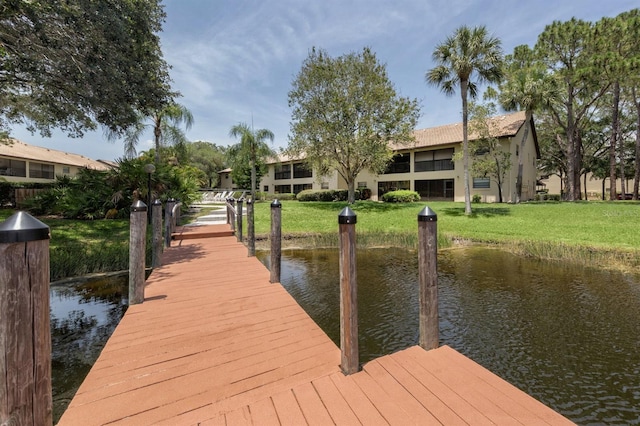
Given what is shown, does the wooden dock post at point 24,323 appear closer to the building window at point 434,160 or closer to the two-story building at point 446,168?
the two-story building at point 446,168

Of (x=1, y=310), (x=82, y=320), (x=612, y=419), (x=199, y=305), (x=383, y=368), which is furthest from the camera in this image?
(x=82, y=320)

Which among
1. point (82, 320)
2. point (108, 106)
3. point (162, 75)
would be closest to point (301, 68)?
point (162, 75)

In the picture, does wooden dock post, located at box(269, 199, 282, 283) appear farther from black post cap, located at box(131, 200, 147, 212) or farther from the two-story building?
the two-story building

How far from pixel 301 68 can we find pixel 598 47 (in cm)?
2131

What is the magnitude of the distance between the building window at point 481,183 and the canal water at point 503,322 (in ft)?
59.8

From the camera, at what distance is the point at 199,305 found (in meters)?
4.27

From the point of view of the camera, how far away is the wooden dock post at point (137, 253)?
14.0 feet

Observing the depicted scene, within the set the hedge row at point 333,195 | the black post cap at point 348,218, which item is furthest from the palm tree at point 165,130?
the black post cap at point 348,218

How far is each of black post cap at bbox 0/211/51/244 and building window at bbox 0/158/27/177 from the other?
113ft

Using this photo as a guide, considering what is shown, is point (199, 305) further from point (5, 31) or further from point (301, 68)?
point (301, 68)

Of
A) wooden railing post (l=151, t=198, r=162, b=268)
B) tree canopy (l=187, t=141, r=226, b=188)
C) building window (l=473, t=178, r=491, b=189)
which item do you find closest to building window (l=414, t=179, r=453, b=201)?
building window (l=473, t=178, r=491, b=189)

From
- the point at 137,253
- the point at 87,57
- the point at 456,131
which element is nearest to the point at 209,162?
the point at 456,131

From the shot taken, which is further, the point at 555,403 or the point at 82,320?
the point at 82,320

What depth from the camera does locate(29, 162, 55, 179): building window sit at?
27.9 meters
